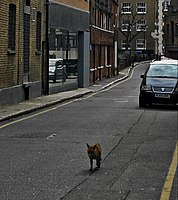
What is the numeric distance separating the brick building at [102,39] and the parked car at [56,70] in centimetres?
1005

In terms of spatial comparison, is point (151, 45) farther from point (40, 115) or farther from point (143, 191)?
point (143, 191)

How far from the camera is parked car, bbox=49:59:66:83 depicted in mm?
28725

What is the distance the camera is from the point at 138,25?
307 feet

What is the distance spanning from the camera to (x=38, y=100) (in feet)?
78.3

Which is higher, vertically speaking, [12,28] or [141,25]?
[141,25]

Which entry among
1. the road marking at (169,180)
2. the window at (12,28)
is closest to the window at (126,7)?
the window at (12,28)

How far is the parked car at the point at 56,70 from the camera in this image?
28.7 metres

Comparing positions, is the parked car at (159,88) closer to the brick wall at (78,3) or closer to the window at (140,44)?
the brick wall at (78,3)

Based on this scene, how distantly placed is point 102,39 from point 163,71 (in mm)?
23807

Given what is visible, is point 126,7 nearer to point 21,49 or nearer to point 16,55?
point 21,49

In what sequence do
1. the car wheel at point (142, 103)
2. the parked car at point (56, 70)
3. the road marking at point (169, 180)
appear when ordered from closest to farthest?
the road marking at point (169, 180), the car wheel at point (142, 103), the parked car at point (56, 70)

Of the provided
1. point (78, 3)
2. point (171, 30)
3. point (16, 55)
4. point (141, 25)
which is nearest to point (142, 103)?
point (16, 55)

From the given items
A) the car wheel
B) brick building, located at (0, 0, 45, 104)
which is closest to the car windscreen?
the car wheel

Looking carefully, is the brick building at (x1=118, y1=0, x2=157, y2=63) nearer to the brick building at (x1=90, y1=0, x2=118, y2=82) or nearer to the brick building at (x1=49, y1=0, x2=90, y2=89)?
the brick building at (x1=90, y1=0, x2=118, y2=82)
